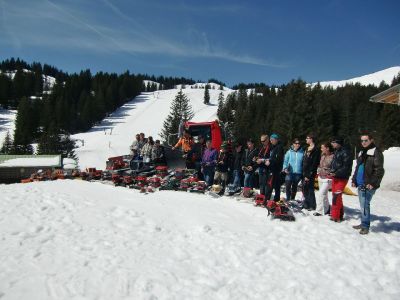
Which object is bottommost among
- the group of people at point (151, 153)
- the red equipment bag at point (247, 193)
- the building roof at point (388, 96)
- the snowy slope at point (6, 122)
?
the snowy slope at point (6, 122)

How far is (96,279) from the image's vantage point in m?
5.31

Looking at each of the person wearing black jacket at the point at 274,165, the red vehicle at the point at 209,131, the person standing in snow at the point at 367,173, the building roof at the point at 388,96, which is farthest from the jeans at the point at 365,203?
the building roof at the point at 388,96

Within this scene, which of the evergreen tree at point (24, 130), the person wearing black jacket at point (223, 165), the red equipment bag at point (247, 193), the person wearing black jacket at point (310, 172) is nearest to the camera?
the person wearing black jacket at point (310, 172)

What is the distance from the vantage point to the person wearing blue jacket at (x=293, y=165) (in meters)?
9.70

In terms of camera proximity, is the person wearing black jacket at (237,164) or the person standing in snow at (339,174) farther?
the person wearing black jacket at (237,164)

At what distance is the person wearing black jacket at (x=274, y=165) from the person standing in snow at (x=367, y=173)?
2.35m

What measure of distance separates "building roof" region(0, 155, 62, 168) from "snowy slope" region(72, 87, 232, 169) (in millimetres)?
21916

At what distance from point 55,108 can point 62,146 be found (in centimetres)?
4415

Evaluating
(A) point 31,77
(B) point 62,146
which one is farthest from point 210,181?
(A) point 31,77

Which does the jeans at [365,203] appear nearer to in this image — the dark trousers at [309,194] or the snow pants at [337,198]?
the snow pants at [337,198]

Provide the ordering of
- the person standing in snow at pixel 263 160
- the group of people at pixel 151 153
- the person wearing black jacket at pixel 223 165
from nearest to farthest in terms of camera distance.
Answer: the person standing in snow at pixel 263 160
the person wearing black jacket at pixel 223 165
the group of people at pixel 151 153

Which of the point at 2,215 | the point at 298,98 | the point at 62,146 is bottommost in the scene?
the point at 62,146

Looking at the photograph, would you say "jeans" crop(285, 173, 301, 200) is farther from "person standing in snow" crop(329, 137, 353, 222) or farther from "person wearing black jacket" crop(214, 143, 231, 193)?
"person wearing black jacket" crop(214, 143, 231, 193)

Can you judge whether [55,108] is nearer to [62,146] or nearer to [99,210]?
[62,146]
